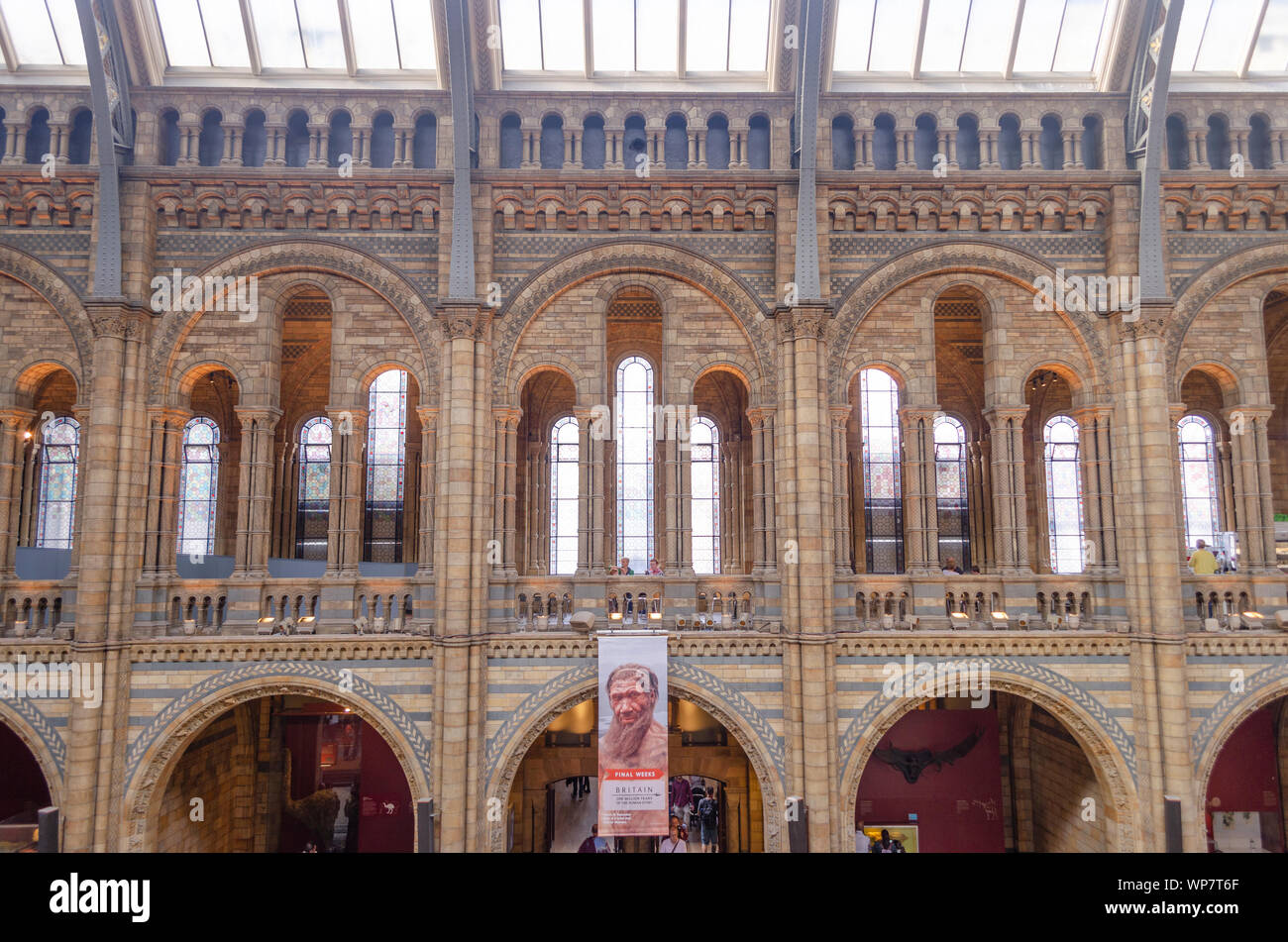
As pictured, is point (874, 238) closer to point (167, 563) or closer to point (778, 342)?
point (778, 342)

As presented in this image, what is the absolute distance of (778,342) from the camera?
53.1 feet

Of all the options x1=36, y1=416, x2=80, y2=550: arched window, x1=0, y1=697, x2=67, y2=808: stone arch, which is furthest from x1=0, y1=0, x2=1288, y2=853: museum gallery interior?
x1=36, y1=416, x2=80, y2=550: arched window

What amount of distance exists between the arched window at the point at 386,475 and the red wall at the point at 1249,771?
21940mm

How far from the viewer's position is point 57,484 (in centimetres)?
2025

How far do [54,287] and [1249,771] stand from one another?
95.9ft

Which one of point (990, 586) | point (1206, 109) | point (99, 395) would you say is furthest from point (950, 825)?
point (99, 395)

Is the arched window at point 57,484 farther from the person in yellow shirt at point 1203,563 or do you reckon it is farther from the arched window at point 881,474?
the person in yellow shirt at point 1203,563

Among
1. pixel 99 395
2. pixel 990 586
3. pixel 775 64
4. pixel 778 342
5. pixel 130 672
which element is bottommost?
pixel 130 672

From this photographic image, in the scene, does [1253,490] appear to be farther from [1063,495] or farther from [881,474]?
[881,474]

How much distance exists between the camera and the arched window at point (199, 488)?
21.6 meters

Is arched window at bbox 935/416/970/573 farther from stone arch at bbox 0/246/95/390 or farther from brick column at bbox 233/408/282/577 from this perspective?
stone arch at bbox 0/246/95/390

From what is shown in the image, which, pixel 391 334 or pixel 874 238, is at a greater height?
pixel 874 238
